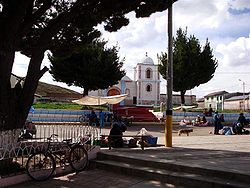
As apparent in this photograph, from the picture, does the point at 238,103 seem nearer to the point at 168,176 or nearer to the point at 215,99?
the point at 215,99

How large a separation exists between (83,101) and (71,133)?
1491 cm

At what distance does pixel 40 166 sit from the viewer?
30.8ft

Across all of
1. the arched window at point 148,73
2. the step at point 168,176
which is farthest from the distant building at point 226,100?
the step at point 168,176

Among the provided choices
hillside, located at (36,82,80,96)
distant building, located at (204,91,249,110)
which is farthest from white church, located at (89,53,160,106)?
hillside, located at (36,82,80,96)

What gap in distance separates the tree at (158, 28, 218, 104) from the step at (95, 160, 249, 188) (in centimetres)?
3638

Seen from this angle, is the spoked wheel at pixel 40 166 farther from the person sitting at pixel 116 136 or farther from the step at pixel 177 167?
the person sitting at pixel 116 136

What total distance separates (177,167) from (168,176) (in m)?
0.45

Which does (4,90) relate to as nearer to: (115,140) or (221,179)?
(115,140)

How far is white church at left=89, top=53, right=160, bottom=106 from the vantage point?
2628 inches

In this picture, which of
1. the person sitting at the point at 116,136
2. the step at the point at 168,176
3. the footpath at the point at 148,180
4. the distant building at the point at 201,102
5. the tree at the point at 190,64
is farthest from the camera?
the distant building at the point at 201,102

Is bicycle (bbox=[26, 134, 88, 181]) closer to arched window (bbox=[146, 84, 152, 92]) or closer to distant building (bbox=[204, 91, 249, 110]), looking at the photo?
distant building (bbox=[204, 91, 249, 110])

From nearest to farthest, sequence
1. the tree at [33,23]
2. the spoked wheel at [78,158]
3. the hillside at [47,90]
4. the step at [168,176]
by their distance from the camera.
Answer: the step at [168,176], the tree at [33,23], the spoked wheel at [78,158], the hillside at [47,90]

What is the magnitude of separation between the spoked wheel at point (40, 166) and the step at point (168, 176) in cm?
172

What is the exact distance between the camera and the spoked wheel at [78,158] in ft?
34.2
